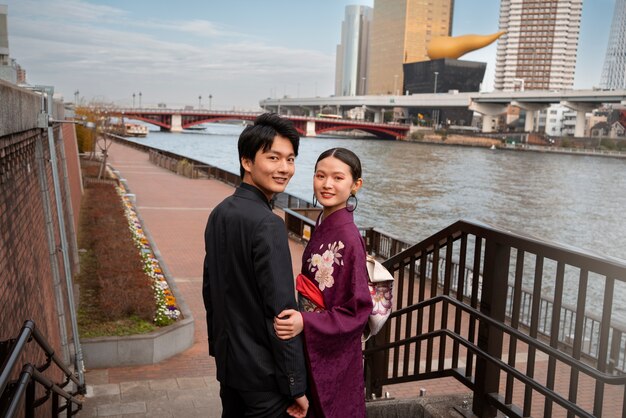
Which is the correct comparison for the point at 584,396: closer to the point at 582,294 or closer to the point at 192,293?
the point at 582,294

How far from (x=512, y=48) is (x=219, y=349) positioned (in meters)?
184

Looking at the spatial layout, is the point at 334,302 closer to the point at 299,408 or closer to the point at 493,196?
the point at 299,408

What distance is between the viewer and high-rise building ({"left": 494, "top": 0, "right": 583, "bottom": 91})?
536 feet

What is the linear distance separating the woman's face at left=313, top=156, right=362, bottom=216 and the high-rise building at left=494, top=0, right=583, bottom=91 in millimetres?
170103

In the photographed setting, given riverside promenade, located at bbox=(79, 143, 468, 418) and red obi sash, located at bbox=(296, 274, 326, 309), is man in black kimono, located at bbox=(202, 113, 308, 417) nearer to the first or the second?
red obi sash, located at bbox=(296, 274, 326, 309)

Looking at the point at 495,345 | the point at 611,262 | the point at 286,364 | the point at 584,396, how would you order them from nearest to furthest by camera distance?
the point at 611,262, the point at 286,364, the point at 495,345, the point at 584,396

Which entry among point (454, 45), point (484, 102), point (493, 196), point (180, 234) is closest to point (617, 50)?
point (454, 45)

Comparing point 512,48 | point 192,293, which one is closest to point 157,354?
point 192,293

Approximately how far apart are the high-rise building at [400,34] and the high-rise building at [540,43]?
59.2ft

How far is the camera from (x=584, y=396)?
20.2 ft

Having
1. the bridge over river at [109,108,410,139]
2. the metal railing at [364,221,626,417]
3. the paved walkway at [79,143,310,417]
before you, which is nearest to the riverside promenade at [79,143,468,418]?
the paved walkway at [79,143,310,417]

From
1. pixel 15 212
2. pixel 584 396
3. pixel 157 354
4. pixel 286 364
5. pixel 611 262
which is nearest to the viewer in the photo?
pixel 611 262

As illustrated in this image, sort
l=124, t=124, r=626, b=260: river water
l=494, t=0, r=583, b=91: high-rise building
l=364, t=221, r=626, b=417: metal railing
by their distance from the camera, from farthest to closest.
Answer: l=494, t=0, r=583, b=91: high-rise building → l=124, t=124, r=626, b=260: river water → l=364, t=221, r=626, b=417: metal railing

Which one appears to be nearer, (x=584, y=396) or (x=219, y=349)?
(x=219, y=349)
